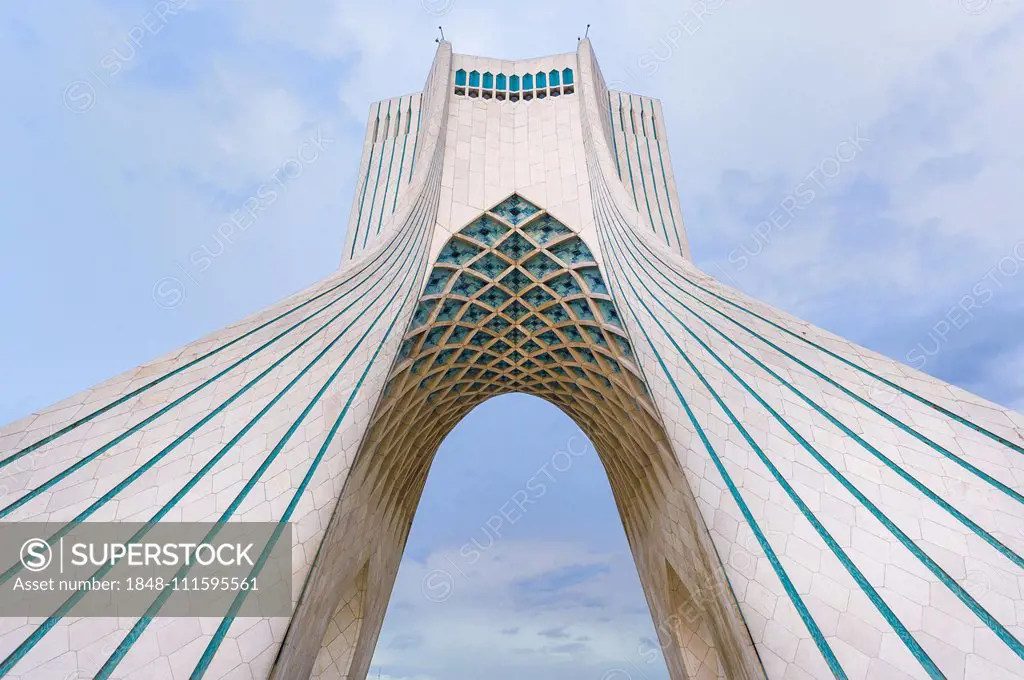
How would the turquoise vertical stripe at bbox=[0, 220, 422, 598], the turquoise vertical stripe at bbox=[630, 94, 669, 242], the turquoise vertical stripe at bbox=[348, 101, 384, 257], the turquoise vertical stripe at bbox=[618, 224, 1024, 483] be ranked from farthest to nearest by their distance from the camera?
the turquoise vertical stripe at bbox=[630, 94, 669, 242] < the turquoise vertical stripe at bbox=[348, 101, 384, 257] < the turquoise vertical stripe at bbox=[618, 224, 1024, 483] < the turquoise vertical stripe at bbox=[0, 220, 422, 598]

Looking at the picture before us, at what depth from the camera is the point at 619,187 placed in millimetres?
10695

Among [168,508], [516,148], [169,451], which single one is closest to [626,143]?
[516,148]

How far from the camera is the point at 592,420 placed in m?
13.4

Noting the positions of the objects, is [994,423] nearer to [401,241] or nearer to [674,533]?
[674,533]

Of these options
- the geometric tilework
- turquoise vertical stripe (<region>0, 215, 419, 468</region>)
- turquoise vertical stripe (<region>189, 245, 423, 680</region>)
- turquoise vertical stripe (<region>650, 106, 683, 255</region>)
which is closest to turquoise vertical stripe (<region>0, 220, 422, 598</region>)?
turquoise vertical stripe (<region>0, 215, 419, 468</region>)

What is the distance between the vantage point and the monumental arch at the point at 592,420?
4613 mm

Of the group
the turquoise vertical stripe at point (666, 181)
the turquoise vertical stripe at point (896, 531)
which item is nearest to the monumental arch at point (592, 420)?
the turquoise vertical stripe at point (896, 531)

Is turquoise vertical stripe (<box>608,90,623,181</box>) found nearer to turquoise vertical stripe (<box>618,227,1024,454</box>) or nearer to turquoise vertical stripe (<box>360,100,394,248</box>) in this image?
turquoise vertical stripe (<box>360,100,394,248</box>)

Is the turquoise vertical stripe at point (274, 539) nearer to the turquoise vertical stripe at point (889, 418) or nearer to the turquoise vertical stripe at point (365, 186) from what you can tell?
the turquoise vertical stripe at point (889, 418)

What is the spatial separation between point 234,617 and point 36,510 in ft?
6.78

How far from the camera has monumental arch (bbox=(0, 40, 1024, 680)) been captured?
4.61 metres

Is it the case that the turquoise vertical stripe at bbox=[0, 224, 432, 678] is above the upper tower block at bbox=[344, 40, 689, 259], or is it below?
below

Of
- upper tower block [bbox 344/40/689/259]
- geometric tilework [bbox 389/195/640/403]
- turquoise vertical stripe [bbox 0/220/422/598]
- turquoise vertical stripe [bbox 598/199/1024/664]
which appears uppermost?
upper tower block [bbox 344/40/689/259]

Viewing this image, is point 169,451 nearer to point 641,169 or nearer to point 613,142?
point 613,142
